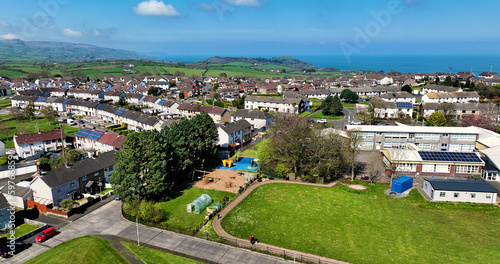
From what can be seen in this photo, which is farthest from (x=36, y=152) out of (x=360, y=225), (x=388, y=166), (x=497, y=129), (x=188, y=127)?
(x=497, y=129)

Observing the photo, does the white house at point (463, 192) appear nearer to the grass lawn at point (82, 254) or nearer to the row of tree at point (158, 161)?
the row of tree at point (158, 161)

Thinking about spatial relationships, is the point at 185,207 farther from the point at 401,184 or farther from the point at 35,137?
the point at 35,137

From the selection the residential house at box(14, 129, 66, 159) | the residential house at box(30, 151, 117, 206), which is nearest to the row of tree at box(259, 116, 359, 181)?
the residential house at box(30, 151, 117, 206)

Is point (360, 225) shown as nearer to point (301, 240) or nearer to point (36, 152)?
point (301, 240)

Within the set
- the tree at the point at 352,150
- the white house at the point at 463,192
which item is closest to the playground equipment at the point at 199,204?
the tree at the point at 352,150

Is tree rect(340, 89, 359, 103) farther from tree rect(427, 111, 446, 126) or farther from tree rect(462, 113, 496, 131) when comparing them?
tree rect(462, 113, 496, 131)

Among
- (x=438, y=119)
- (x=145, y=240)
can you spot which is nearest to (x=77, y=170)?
(x=145, y=240)
